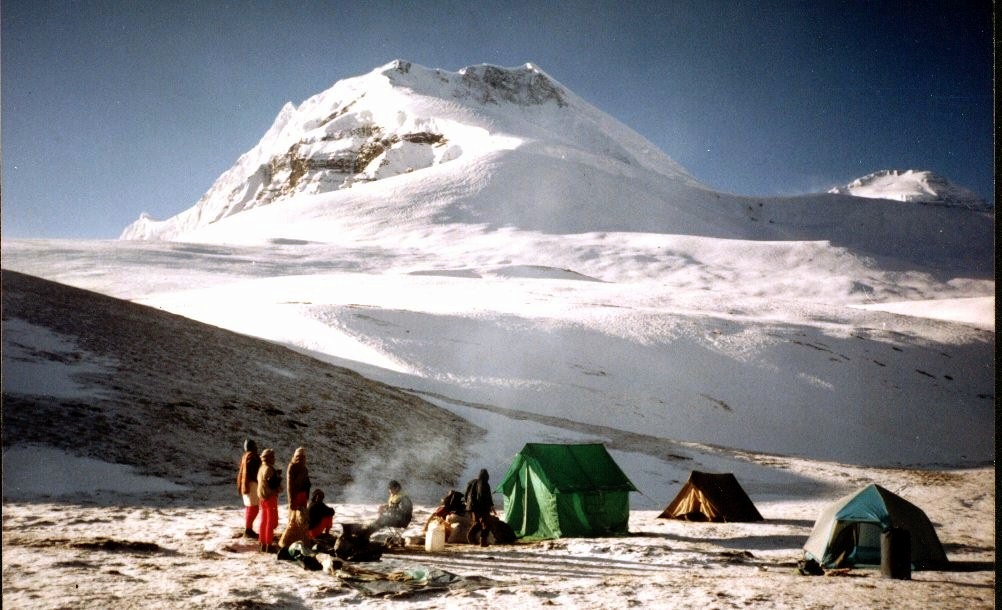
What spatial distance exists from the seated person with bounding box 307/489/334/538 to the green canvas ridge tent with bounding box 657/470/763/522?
9.75 m

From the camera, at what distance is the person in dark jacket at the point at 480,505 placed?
14.1 m

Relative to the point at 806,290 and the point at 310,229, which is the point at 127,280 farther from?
the point at 806,290

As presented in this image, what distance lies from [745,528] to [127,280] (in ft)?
173

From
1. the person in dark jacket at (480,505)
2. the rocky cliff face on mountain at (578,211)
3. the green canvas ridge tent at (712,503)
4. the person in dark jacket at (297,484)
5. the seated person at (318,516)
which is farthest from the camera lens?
the rocky cliff face on mountain at (578,211)

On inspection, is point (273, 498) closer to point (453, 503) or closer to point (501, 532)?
point (453, 503)

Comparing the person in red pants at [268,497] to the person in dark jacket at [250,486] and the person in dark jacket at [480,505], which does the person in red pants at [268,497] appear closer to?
the person in dark jacket at [250,486]

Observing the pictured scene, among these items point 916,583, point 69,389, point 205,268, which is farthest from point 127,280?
point 916,583

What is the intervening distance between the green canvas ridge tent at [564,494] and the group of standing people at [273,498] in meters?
5.14

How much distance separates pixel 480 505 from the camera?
14.2 metres

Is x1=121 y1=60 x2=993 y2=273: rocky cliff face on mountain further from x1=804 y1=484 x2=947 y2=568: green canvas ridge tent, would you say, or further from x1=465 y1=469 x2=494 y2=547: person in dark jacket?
x1=804 y1=484 x2=947 y2=568: green canvas ridge tent

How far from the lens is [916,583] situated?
36.2 feet

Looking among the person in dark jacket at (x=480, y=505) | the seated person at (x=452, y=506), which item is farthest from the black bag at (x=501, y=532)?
the seated person at (x=452, y=506)

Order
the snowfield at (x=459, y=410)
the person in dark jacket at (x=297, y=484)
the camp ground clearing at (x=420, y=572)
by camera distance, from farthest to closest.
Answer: the person in dark jacket at (x=297, y=484), the snowfield at (x=459, y=410), the camp ground clearing at (x=420, y=572)

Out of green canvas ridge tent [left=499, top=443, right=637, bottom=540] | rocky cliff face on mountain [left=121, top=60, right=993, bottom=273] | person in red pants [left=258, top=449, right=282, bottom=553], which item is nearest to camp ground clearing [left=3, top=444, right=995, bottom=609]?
person in red pants [left=258, top=449, right=282, bottom=553]
